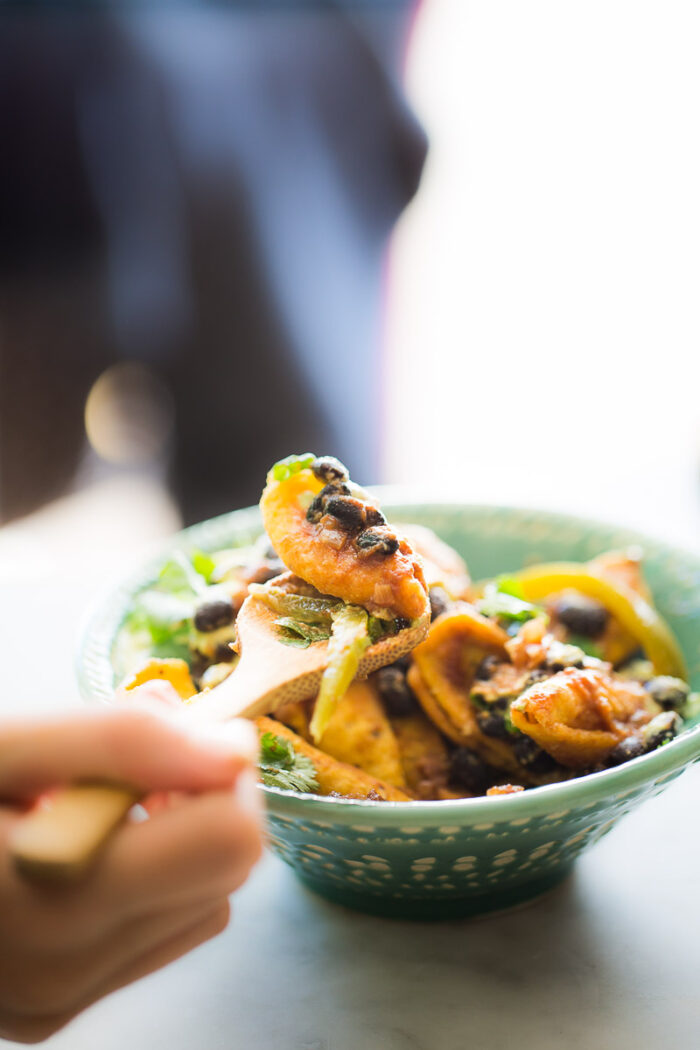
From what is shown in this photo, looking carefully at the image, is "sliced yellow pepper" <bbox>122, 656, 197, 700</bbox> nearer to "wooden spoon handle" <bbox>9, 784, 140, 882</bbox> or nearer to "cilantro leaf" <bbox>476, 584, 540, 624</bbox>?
"cilantro leaf" <bbox>476, 584, 540, 624</bbox>

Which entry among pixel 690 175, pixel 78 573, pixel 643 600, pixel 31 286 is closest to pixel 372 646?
pixel 643 600

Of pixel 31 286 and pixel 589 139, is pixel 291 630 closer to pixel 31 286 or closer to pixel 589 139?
pixel 589 139

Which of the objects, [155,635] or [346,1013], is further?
[155,635]

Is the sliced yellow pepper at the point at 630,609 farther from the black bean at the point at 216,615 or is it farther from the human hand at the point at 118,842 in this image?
the human hand at the point at 118,842

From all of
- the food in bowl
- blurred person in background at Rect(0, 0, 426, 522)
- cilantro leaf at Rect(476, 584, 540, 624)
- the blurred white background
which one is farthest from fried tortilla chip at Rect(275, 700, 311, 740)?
blurred person in background at Rect(0, 0, 426, 522)

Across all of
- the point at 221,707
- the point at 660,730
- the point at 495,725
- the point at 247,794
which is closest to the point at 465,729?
the point at 495,725

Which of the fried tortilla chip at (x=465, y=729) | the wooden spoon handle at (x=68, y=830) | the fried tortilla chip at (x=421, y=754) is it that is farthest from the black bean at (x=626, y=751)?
the wooden spoon handle at (x=68, y=830)

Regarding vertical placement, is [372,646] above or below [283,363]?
above
